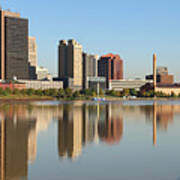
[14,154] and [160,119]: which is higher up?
[14,154]

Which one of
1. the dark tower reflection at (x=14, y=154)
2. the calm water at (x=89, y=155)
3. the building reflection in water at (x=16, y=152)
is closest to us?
the calm water at (x=89, y=155)

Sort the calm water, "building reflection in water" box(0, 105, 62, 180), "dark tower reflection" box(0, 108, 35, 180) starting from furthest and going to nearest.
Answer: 1. "building reflection in water" box(0, 105, 62, 180)
2. "dark tower reflection" box(0, 108, 35, 180)
3. the calm water

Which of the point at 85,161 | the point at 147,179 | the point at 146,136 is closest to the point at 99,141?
the point at 146,136

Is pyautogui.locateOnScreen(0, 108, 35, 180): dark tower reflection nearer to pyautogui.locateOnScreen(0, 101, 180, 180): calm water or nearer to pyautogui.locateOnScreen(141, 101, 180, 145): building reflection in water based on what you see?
pyautogui.locateOnScreen(0, 101, 180, 180): calm water

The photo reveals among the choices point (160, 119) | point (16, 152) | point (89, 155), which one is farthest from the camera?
point (160, 119)

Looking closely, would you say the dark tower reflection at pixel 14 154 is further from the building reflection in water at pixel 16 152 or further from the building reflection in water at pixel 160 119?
the building reflection in water at pixel 160 119

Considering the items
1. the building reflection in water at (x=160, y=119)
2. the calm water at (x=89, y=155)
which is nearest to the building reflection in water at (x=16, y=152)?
the calm water at (x=89, y=155)

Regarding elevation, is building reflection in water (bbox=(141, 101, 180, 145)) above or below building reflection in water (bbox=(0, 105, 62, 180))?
below

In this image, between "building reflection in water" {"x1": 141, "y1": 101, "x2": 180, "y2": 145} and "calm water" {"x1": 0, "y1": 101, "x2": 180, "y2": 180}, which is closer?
"calm water" {"x1": 0, "y1": 101, "x2": 180, "y2": 180}

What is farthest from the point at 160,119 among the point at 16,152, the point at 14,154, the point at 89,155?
the point at 14,154

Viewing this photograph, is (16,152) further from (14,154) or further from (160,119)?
(160,119)

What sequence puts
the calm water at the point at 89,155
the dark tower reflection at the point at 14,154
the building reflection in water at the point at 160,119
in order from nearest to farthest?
the calm water at the point at 89,155 < the dark tower reflection at the point at 14,154 < the building reflection in water at the point at 160,119

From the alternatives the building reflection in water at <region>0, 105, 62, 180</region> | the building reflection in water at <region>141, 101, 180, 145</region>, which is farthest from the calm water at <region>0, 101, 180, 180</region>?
the building reflection in water at <region>141, 101, 180, 145</region>

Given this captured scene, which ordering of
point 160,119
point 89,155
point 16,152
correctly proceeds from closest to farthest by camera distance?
point 89,155 < point 16,152 < point 160,119
